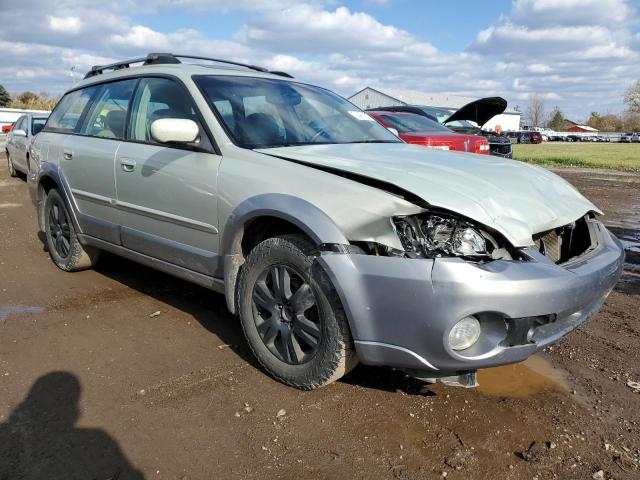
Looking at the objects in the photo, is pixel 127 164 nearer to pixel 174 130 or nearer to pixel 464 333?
pixel 174 130

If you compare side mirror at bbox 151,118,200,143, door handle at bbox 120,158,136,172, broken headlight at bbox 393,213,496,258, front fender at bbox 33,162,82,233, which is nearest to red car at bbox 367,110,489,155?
front fender at bbox 33,162,82,233

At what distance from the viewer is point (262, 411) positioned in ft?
9.16

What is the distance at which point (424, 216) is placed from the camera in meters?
2.56

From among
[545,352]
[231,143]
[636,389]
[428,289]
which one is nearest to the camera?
[428,289]

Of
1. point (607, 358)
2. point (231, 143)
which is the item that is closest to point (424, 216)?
point (231, 143)

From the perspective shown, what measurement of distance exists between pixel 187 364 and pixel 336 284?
130cm

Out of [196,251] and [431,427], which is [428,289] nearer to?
[431,427]

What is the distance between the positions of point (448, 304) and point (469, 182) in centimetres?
74

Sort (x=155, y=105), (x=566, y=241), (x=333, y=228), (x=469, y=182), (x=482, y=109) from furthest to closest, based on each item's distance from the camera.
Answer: (x=482, y=109)
(x=155, y=105)
(x=566, y=241)
(x=469, y=182)
(x=333, y=228)

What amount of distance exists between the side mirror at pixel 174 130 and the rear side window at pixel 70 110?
1967 millimetres

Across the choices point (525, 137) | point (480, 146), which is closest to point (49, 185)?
point (480, 146)

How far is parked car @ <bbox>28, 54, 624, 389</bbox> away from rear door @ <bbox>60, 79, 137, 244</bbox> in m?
0.02

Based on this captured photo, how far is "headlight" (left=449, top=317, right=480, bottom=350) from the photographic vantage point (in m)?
2.42

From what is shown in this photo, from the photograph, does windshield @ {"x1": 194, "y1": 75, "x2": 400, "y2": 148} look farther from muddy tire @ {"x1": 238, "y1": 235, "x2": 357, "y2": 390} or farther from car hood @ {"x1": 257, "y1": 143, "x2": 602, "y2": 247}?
muddy tire @ {"x1": 238, "y1": 235, "x2": 357, "y2": 390}
